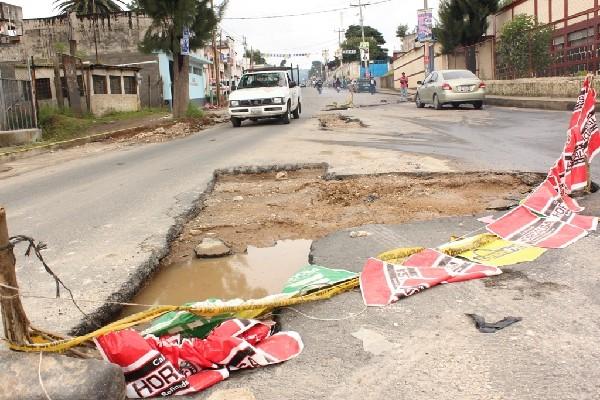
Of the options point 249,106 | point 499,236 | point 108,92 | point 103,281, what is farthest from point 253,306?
point 108,92

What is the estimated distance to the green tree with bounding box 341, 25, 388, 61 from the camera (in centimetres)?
9575

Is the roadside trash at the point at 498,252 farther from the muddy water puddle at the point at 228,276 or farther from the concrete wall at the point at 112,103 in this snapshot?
the concrete wall at the point at 112,103

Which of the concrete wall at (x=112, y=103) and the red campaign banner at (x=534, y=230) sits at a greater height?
the concrete wall at (x=112, y=103)

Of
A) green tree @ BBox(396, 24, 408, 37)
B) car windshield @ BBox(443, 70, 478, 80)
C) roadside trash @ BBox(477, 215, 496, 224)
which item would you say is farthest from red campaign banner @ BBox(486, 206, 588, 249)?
green tree @ BBox(396, 24, 408, 37)

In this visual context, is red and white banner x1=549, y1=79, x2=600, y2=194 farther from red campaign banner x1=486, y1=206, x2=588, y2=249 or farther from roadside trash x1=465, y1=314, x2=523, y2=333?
roadside trash x1=465, y1=314, x2=523, y2=333

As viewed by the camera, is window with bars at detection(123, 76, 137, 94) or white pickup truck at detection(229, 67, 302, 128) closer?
white pickup truck at detection(229, 67, 302, 128)

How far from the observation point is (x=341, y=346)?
2.85 metres

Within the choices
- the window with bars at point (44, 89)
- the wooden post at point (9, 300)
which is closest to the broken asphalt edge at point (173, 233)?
the wooden post at point (9, 300)

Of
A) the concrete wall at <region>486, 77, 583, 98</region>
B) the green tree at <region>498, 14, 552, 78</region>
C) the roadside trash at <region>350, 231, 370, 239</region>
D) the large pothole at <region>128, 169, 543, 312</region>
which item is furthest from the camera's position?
the green tree at <region>498, 14, 552, 78</region>

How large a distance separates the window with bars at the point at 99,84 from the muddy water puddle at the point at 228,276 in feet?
81.0

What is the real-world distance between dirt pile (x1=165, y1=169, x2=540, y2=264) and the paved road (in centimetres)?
40

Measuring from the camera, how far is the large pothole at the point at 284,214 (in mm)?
4438

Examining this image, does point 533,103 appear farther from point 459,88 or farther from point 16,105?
point 16,105

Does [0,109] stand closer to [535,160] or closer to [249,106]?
[249,106]
